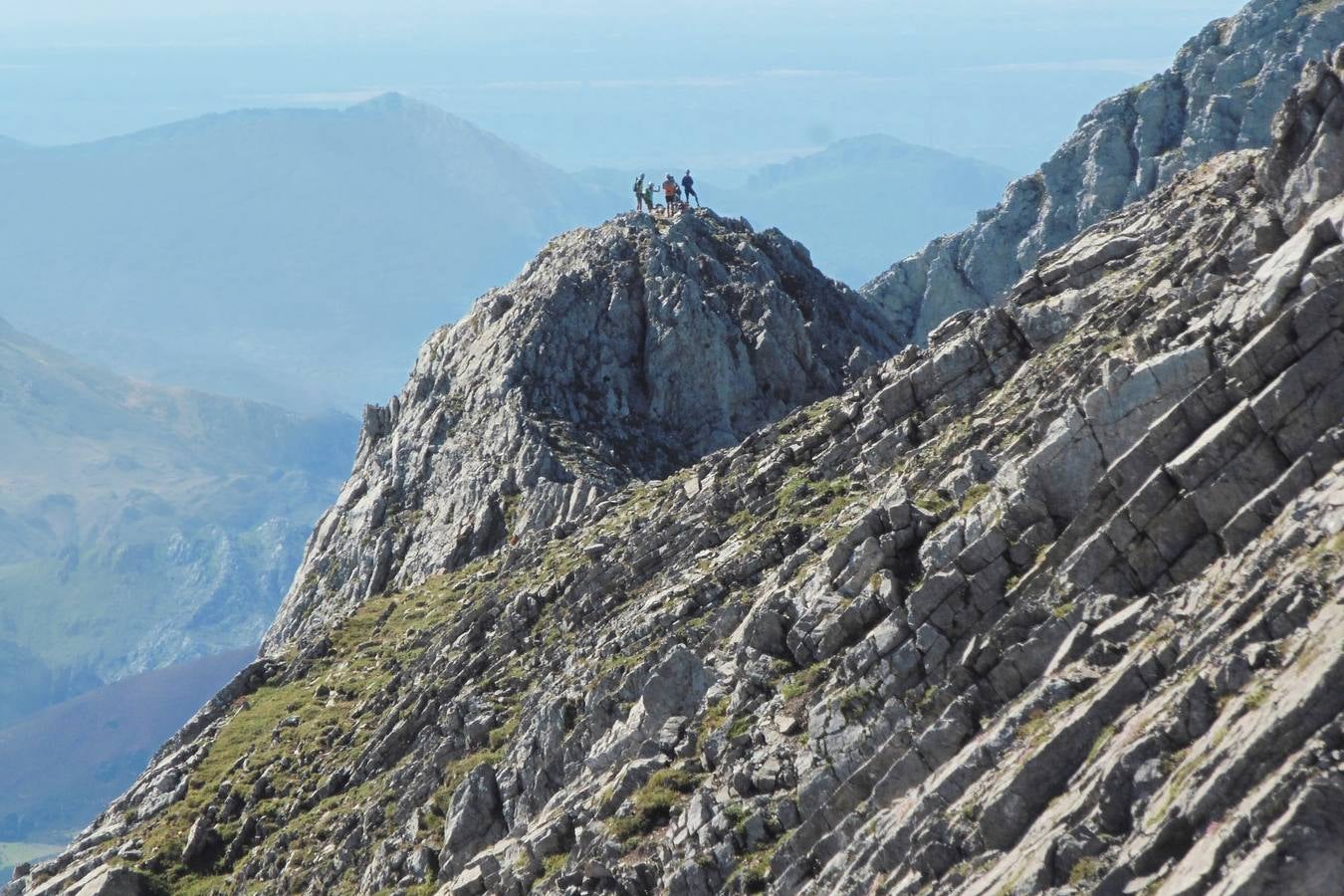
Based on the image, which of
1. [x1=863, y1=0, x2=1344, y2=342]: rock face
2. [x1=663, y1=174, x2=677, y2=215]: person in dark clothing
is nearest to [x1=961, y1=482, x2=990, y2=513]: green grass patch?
[x1=663, y1=174, x2=677, y2=215]: person in dark clothing

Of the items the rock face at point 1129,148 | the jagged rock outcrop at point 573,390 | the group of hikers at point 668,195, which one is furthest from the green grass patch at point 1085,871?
the rock face at point 1129,148

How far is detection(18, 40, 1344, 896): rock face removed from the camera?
101 ft

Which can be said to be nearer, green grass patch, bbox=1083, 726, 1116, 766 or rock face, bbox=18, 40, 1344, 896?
rock face, bbox=18, 40, 1344, 896

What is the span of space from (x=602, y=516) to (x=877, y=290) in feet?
237

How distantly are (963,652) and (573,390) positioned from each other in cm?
6526

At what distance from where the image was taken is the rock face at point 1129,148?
136125mm

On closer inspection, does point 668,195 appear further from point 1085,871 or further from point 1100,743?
point 1085,871

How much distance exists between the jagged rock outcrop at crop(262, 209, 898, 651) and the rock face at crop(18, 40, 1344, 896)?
87.2 feet

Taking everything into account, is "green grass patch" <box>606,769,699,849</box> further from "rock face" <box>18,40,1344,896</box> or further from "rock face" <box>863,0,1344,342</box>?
"rock face" <box>863,0,1344,342</box>

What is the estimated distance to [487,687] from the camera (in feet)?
198

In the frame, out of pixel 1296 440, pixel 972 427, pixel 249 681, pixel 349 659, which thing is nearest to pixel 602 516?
pixel 349 659

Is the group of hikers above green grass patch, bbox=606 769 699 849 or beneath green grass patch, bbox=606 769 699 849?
above

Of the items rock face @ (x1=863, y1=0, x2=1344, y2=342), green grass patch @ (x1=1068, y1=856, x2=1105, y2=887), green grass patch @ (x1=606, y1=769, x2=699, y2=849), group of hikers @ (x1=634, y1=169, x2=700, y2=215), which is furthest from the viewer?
rock face @ (x1=863, y1=0, x2=1344, y2=342)

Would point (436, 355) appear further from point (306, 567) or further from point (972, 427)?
point (972, 427)
